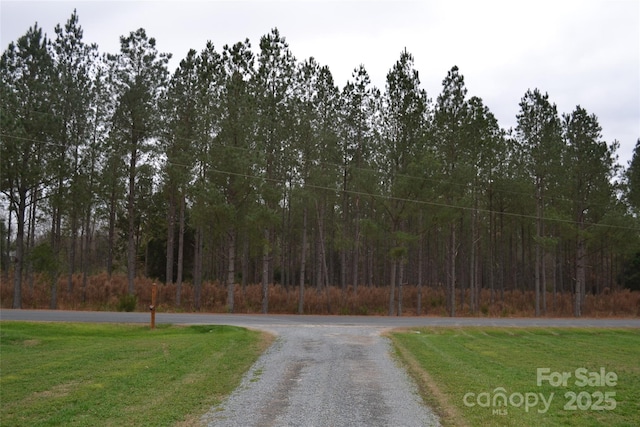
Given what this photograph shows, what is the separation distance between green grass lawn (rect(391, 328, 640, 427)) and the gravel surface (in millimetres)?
509

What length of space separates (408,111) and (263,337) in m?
18.9

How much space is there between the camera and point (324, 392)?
1027 centimetres

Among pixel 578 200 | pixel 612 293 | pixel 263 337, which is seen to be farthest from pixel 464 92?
pixel 612 293

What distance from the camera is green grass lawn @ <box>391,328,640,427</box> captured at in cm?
883

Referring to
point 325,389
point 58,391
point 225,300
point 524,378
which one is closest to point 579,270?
point 225,300

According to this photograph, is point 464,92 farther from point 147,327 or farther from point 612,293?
point 612,293

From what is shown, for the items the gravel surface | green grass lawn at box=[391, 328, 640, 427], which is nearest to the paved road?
the gravel surface

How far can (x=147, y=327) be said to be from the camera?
2194 centimetres

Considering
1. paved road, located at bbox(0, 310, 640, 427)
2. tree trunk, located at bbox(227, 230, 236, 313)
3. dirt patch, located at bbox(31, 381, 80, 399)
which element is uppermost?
tree trunk, located at bbox(227, 230, 236, 313)

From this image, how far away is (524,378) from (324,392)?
179 inches

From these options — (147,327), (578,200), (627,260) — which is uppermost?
(578,200)

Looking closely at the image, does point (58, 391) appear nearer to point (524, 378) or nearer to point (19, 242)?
point (524, 378)

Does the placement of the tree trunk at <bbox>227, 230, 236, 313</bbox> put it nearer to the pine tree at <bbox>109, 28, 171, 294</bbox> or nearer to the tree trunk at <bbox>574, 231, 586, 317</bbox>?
the pine tree at <bbox>109, 28, 171, 294</bbox>

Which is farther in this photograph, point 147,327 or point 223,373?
point 147,327
